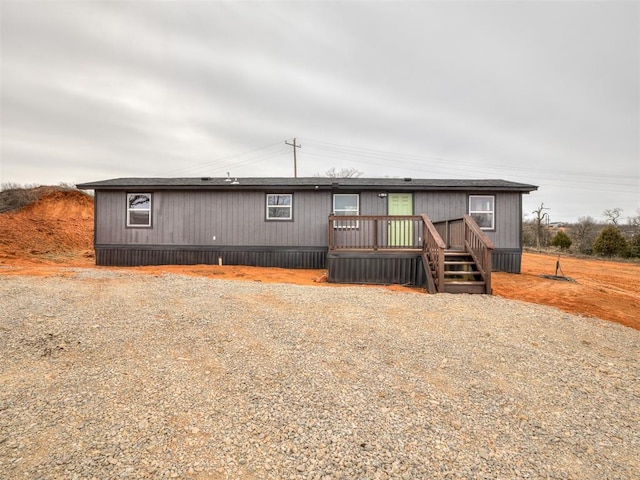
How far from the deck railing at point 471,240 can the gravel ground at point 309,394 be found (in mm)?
2081

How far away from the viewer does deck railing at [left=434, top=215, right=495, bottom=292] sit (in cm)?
704

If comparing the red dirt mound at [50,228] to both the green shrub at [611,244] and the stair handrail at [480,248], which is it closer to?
the stair handrail at [480,248]

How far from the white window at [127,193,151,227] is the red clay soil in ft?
6.79

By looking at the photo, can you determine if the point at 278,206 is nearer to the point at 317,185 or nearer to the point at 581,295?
the point at 317,185

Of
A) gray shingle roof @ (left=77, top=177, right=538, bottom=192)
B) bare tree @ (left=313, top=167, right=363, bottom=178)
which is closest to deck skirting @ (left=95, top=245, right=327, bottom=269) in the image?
gray shingle roof @ (left=77, top=177, right=538, bottom=192)

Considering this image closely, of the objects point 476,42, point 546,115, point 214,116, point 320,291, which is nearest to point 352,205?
point 320,291

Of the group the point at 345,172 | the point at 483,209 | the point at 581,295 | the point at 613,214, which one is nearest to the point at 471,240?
the point at 581,295

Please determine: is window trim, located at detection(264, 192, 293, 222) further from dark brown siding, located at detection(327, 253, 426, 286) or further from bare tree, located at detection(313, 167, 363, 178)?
bare tree, located at detection(313, 167, 363, 178)

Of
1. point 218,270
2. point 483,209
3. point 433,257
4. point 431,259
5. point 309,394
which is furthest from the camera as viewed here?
point 483,209

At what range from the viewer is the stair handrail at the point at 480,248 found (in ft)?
23.0

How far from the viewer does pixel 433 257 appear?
770 cm

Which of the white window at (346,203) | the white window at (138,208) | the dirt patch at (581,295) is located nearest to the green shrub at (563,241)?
the dirt patch at (581,295)

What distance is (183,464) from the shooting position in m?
1.82

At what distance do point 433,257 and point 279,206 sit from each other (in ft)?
19.7
